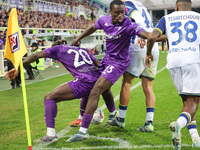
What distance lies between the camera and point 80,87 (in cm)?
403

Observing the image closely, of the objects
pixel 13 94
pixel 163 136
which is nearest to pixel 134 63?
pixel 163 136

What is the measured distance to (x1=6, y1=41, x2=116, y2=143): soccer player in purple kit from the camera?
3920mm

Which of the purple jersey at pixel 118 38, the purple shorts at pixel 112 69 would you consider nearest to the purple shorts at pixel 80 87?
the purple shorts at pixel 112 69

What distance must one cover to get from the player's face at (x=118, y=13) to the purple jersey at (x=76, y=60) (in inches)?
26.9

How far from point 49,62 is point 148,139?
13792mm

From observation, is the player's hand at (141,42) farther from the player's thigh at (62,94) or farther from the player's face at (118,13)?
the player's thigh at (62,94)

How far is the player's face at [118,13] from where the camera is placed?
155 inches

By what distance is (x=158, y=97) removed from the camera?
7348 millimetres

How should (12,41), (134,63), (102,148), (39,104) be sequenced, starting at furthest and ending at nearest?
(39,104) < (134,63) < (102,148) < (12,41)

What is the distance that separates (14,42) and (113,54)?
142 cm

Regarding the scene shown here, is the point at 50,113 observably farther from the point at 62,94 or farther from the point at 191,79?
the point at 191,79

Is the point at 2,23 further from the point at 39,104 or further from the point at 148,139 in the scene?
the point at 148,139

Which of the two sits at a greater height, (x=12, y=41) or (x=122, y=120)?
(x=12, y=41)

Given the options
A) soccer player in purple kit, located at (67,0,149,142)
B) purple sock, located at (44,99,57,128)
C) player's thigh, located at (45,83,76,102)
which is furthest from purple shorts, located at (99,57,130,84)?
purple sock, located at (44,99,57,128)
